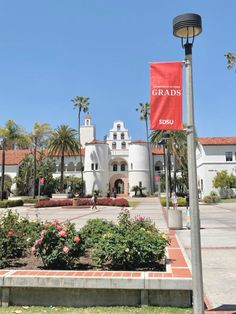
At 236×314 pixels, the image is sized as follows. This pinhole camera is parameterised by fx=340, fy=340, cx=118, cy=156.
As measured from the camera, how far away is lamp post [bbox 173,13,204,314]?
14.1 feet

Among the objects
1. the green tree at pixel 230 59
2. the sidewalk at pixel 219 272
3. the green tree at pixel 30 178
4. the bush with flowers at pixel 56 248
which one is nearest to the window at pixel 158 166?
the green tree at pixel 30 178

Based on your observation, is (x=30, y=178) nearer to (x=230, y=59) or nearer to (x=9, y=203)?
(x=9, y=203)

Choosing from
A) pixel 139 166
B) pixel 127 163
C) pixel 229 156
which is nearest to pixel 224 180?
pixel 229 156

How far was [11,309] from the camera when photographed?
16.8 feet

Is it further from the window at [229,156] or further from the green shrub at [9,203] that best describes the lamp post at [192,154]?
the window at [229,156]

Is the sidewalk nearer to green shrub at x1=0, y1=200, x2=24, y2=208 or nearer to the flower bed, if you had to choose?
the flower bed

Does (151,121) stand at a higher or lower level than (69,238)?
higher

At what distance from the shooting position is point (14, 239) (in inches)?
270

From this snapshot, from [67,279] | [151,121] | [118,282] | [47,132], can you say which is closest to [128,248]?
[118,282]

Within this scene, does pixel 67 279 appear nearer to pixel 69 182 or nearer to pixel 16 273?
pixel 16 273

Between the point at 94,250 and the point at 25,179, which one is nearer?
the point at 94,250

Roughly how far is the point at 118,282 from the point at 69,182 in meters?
61.2

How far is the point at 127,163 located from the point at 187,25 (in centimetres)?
6804

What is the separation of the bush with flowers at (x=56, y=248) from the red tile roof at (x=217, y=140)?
5417 cm
